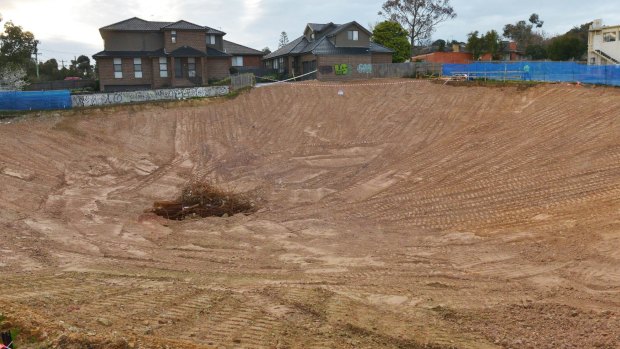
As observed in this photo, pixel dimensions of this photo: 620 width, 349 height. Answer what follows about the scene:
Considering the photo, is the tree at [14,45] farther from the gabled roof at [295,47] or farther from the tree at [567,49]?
the tree at [567,49]

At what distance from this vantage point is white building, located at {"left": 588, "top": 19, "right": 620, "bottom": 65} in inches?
2089

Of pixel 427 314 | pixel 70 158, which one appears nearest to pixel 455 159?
pixel 427 314

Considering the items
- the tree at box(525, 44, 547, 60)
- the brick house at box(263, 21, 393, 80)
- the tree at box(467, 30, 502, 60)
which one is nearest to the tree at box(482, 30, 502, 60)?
the tree at box(467, 30, 502, 60)

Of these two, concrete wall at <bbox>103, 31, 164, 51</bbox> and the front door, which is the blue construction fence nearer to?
the front door

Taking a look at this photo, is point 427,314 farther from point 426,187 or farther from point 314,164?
point 314,164

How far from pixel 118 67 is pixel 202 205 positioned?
3193 centimetres

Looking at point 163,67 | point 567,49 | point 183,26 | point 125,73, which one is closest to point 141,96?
point 125,73

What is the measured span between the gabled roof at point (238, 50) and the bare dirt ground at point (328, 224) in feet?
74.7

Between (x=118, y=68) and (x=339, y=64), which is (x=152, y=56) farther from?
(x=339, y=64)

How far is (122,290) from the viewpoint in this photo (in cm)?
1159

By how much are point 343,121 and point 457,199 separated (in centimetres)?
1557

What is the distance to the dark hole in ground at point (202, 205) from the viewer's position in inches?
859

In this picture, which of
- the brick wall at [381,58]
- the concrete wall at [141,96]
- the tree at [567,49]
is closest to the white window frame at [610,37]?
the tree at [567,49]

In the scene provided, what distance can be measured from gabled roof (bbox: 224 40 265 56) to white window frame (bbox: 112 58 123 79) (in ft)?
50.2
